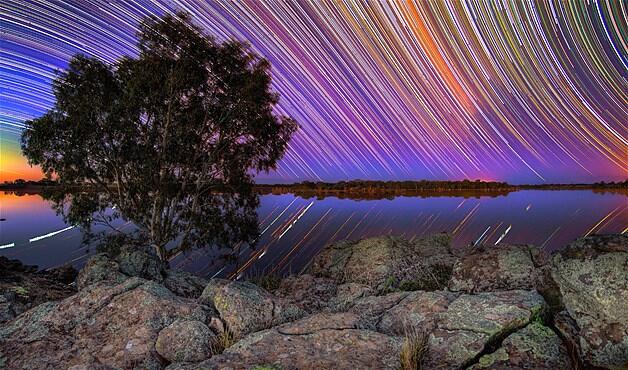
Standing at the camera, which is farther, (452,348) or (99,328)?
(99,328)

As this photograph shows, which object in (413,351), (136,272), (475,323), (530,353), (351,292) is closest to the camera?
(413,351)

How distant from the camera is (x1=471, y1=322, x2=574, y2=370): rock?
15.7 feet

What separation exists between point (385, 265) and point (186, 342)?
26.1 feet

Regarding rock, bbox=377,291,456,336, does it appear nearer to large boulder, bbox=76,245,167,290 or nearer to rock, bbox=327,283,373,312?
rock, bbox=327,283,373,312

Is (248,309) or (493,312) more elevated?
(493,312)

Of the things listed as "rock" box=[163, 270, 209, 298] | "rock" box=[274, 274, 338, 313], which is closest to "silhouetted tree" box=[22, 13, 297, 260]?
"rock" box=[163, 270, 209, 298]

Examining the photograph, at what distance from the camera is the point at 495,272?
7.91 m

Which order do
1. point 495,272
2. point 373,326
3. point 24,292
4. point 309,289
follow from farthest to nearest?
point 24,292 → point 309,289 → point 495,272 → point 373,326

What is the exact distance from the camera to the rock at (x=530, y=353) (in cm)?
477

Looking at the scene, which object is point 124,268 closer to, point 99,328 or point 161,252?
point 99,328

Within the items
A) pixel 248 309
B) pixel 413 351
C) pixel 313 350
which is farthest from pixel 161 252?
pixel 413 351

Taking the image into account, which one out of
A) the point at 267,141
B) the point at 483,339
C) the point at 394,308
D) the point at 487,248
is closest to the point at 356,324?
the point at 394,308

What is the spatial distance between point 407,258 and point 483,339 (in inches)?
307

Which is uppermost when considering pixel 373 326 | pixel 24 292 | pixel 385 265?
pixel 373 326
